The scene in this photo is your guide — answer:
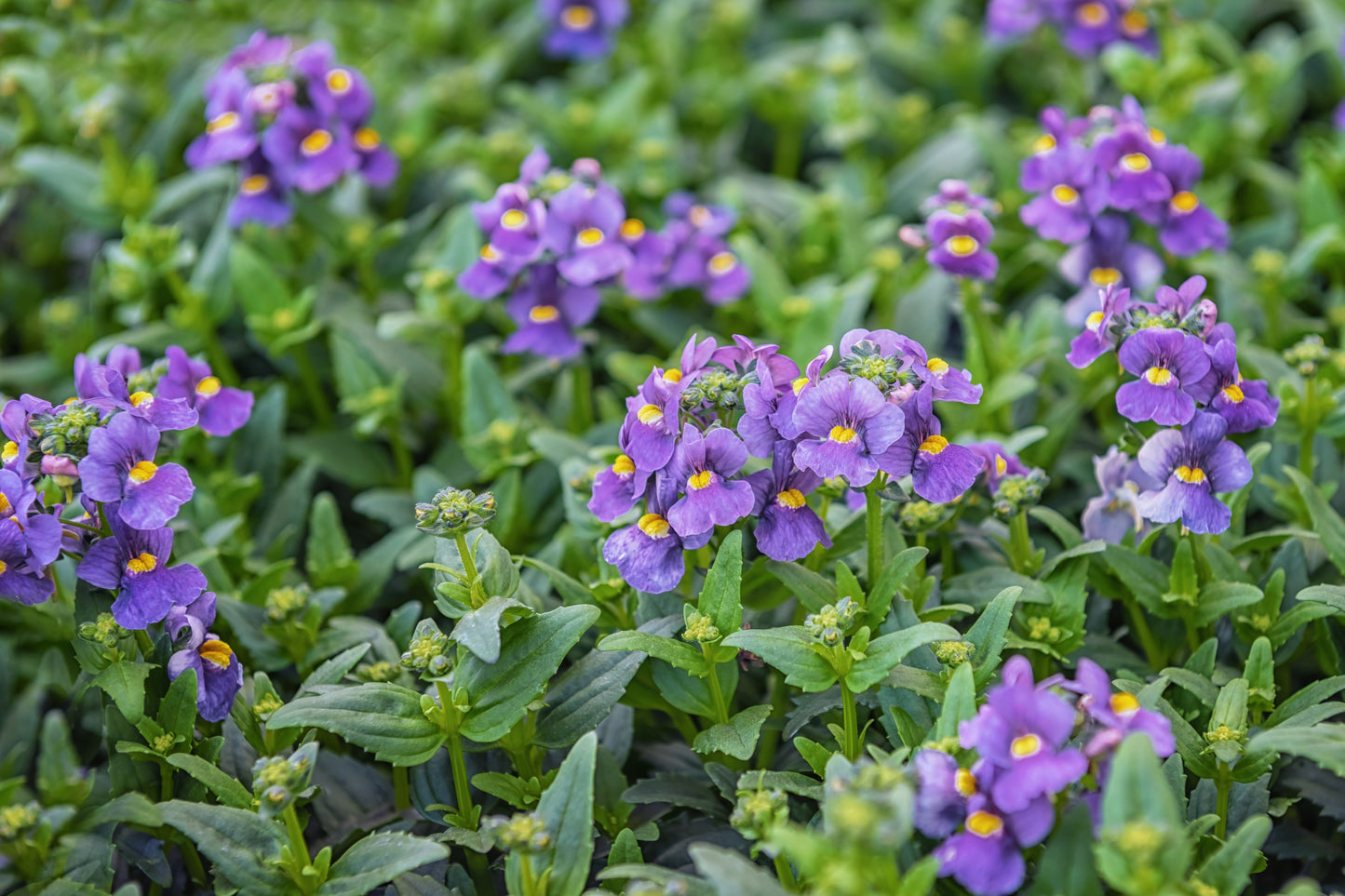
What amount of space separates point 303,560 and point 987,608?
2.34m

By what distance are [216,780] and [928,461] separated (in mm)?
1735

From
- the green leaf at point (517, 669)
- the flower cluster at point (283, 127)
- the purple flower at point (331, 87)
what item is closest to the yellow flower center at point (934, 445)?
the green leaf at point (517, 669)

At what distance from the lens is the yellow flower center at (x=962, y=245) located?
3.59m

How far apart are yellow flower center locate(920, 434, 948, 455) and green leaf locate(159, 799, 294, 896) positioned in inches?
64.3

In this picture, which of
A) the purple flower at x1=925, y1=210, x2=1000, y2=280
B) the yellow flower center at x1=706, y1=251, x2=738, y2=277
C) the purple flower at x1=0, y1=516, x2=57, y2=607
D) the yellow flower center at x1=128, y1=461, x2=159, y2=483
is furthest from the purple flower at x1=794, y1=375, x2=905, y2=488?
the yellow flower center at x1=706, y1=251, x2=738, y2=277

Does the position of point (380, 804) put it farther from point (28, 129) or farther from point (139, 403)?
point (28, 129)

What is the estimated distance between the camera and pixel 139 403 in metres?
2.89

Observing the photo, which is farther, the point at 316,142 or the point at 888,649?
the point at 316,142

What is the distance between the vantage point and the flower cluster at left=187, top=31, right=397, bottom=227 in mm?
4137

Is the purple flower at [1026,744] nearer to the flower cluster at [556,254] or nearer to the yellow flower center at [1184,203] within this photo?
the flower cluster at [556,254]

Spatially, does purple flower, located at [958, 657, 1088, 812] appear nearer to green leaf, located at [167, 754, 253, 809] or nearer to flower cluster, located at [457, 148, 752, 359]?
green leaf, located at [167, 754, 253, 809]

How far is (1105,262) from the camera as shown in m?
3.81

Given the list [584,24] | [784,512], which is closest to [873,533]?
[784,512]

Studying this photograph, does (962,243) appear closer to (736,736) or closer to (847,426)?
(847,426)
